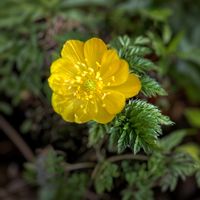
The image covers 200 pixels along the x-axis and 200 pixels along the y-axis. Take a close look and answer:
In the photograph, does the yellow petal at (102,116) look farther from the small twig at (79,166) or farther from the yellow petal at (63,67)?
the small twig at (79,166)

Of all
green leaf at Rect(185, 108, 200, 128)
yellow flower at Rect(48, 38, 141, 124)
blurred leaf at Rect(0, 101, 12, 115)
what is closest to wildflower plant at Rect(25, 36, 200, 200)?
yellow flower at Rect(48, 38, 141, 124)

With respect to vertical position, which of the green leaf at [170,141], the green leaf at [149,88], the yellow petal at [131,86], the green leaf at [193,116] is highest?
the yellow petal at [131,86]

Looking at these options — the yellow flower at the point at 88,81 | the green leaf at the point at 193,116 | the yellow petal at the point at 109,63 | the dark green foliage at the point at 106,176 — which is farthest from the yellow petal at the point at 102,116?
the green leaf at the point at 193,116

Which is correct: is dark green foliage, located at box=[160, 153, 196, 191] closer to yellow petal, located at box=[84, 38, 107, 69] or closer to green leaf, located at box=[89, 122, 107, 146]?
green leaf, located at box=[89, 122, 107, 146]

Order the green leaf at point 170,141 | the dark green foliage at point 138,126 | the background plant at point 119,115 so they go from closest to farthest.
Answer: the dark green foliage at point 138,126
the background plant at point 119,115
the green leaf at point 170,141

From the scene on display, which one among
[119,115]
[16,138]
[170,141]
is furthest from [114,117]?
[16,138]

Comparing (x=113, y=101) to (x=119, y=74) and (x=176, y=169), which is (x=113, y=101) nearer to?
(x=119, y=74)

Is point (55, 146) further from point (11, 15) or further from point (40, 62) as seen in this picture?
point (11, 15)
